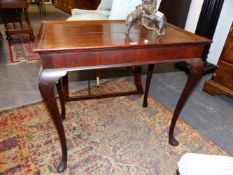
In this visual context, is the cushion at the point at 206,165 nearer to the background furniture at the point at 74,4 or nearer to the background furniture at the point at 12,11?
the background furniture at the point at 12,11

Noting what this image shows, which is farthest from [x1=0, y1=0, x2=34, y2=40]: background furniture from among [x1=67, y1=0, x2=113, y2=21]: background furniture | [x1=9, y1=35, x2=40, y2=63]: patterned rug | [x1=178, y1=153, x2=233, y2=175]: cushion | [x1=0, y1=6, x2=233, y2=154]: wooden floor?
[x1=178, y1=153, x2=233, y2=175]: cushion

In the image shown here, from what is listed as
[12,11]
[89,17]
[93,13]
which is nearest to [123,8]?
[89,17]

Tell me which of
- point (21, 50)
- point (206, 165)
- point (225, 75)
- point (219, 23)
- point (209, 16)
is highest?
point (209, 16)

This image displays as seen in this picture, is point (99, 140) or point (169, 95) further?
point (169, 95)

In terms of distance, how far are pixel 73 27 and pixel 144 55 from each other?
506 millimetres

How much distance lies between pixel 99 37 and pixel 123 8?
1008 millimetres

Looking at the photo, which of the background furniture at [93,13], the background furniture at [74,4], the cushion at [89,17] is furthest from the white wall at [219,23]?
the background furniture at [74,4]

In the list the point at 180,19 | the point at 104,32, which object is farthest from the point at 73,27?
the point at 180,19

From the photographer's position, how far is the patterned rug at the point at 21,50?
2844mm

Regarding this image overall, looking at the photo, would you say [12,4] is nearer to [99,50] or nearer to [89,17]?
[89,17]

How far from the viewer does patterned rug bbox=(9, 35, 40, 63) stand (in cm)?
284

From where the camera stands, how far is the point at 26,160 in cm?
137

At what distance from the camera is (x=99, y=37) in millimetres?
1109

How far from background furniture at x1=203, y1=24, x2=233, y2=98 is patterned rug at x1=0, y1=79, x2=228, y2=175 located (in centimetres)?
64
